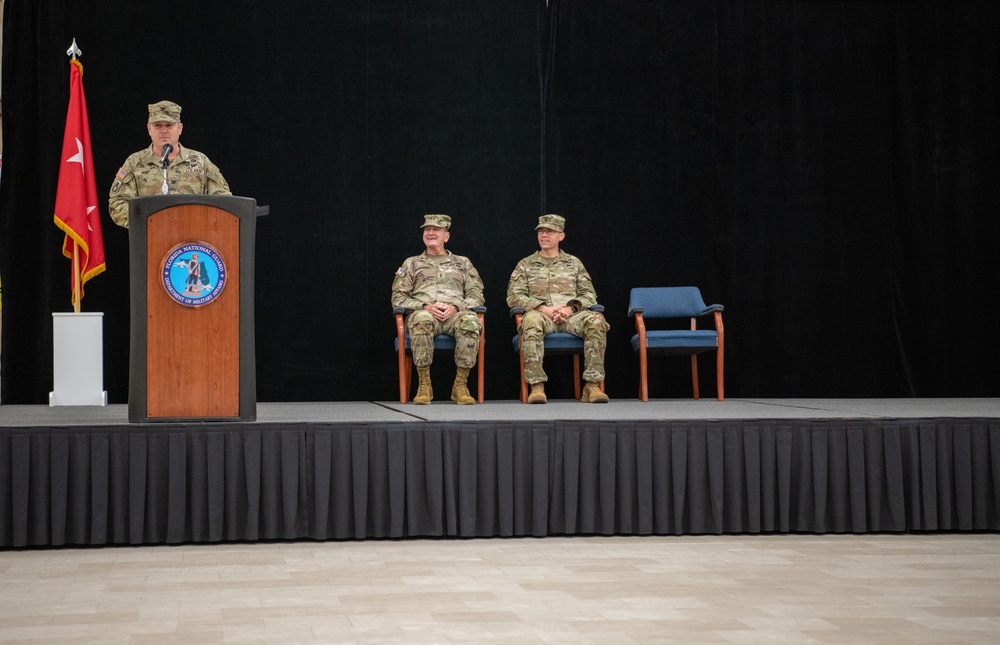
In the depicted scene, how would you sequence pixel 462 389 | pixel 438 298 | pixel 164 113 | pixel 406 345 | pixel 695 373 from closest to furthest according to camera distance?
pixel 164 113
pixel 462 389
pixel 406 345
pixel 438 298
pixel 695 373

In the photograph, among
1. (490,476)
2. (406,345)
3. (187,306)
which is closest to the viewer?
(187,306)

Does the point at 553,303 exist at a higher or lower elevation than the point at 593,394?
higher

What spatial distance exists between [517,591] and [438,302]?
252 cm

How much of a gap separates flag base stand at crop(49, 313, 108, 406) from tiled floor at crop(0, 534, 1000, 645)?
1.51 meters

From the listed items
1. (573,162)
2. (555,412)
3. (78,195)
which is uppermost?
(573,162)

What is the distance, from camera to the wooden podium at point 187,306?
3.76m

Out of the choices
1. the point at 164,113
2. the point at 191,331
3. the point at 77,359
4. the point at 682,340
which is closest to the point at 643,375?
the point at 682,340

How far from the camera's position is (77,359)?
516 centimetres

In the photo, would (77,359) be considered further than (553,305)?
No

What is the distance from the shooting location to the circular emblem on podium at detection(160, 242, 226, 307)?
3764mm

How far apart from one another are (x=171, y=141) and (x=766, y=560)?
3.21 m

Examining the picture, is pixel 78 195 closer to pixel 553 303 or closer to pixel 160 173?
pixel 160 173

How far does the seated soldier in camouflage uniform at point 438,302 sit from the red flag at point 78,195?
150cm

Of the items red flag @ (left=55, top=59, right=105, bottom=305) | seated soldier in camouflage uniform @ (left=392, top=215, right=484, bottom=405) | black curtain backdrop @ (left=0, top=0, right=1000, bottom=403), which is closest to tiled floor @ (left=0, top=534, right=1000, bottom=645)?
seated soldier in camouflage uniform @ (left=392, top=215, right=484, bottom=405)
